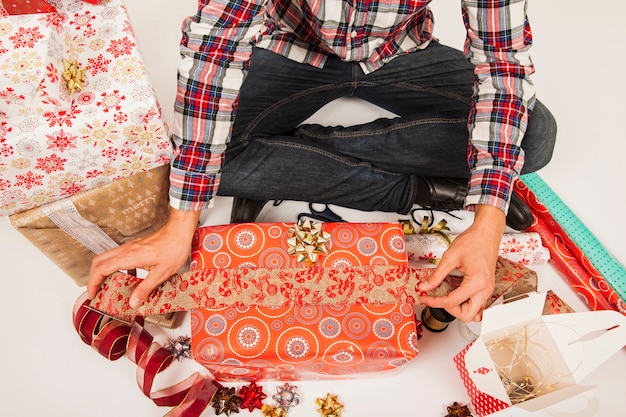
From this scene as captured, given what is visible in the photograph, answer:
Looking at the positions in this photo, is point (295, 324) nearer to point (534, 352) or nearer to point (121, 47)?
point (534, 352)

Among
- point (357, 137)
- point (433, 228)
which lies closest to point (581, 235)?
point (433, 228)

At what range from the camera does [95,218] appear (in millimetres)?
882

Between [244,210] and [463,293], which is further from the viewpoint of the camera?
[244,210]

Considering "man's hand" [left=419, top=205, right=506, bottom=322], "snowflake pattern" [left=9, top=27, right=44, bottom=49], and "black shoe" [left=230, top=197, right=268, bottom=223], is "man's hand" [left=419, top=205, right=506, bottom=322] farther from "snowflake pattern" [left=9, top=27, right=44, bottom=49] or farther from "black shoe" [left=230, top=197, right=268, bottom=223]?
"snowflake pattern" [left=9, top=27, right=44, bottom=49]

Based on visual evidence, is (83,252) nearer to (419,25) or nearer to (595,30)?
(419,25)

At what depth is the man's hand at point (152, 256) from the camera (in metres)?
0.76

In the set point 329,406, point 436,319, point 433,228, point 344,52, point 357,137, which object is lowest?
point 329,406

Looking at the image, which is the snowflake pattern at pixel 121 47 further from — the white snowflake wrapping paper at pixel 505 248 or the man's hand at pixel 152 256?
the white snowflake wrapping paper at pixel 505 248

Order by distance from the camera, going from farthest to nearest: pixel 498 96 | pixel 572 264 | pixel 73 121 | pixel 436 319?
pixel 572 264 < pixel 436 319 < pixel 498 96 < pixel 73 121

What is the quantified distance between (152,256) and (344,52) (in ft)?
1.87

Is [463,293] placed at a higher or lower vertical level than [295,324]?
higher

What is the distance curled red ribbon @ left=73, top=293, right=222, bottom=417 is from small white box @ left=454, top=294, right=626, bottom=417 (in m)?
0.49

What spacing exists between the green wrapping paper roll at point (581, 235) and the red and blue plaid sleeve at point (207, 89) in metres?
0.81

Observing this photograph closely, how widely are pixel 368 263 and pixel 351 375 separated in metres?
0.25
